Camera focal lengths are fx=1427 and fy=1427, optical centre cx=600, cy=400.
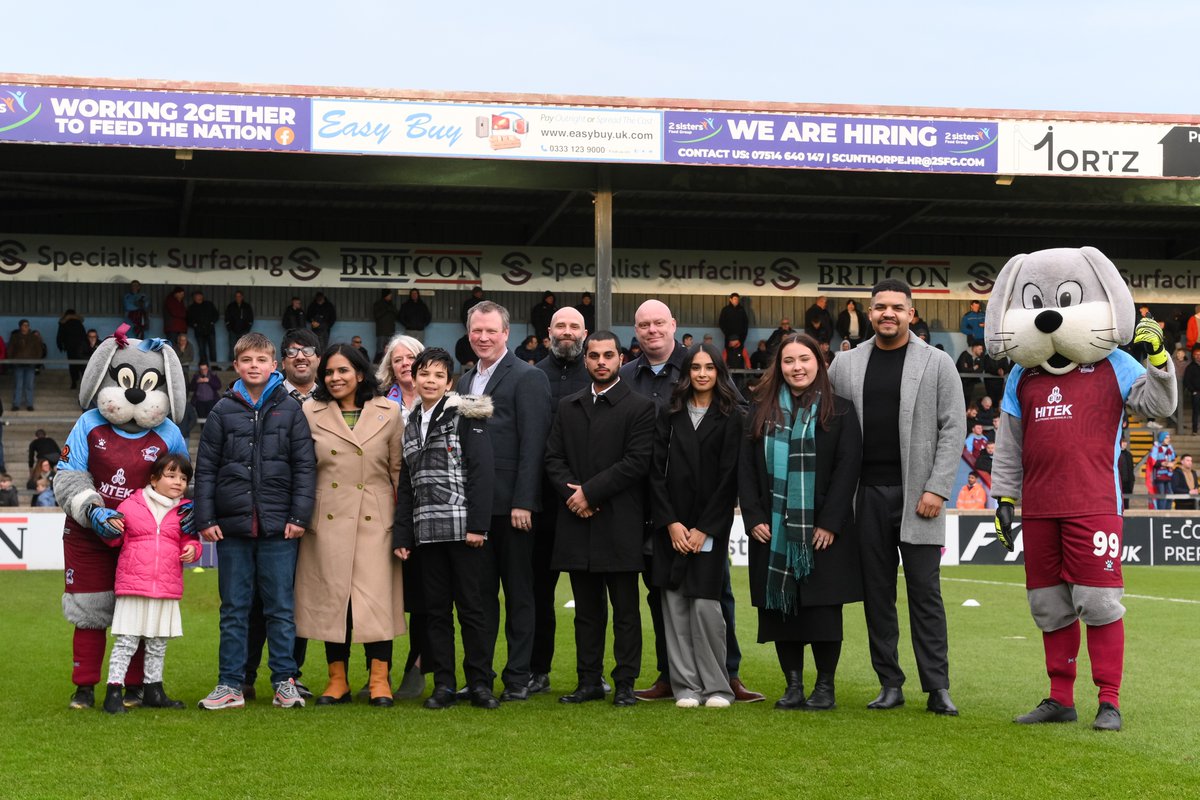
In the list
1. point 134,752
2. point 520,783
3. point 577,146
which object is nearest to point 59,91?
point 577,146

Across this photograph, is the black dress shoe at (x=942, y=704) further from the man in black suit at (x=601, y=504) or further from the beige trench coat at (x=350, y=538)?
the beige trench coat at (x=350, y=538)

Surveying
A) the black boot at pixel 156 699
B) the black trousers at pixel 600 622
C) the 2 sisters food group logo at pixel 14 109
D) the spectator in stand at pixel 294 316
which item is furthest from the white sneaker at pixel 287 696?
the spectator in stand at pixel 294 316

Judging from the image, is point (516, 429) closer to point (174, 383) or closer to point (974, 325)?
point (174, 383)

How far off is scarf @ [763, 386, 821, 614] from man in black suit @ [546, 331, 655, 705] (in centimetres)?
64

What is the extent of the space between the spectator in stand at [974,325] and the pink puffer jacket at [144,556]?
21751 millimetres

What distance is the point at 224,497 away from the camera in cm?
677

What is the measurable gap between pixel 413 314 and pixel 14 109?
9.74 meters

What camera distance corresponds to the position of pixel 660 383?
7.44 m

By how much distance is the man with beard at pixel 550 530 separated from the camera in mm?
7414

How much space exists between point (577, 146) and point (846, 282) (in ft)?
34.8

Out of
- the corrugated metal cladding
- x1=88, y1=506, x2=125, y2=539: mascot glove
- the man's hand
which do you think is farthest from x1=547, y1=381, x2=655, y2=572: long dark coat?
the corrugated metal cladding

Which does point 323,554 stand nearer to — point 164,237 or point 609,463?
point 609,463

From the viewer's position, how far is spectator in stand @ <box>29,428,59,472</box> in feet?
69.8

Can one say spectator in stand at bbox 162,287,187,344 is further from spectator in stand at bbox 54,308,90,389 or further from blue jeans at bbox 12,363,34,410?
blue jeans at bbox 12,363,34,410
